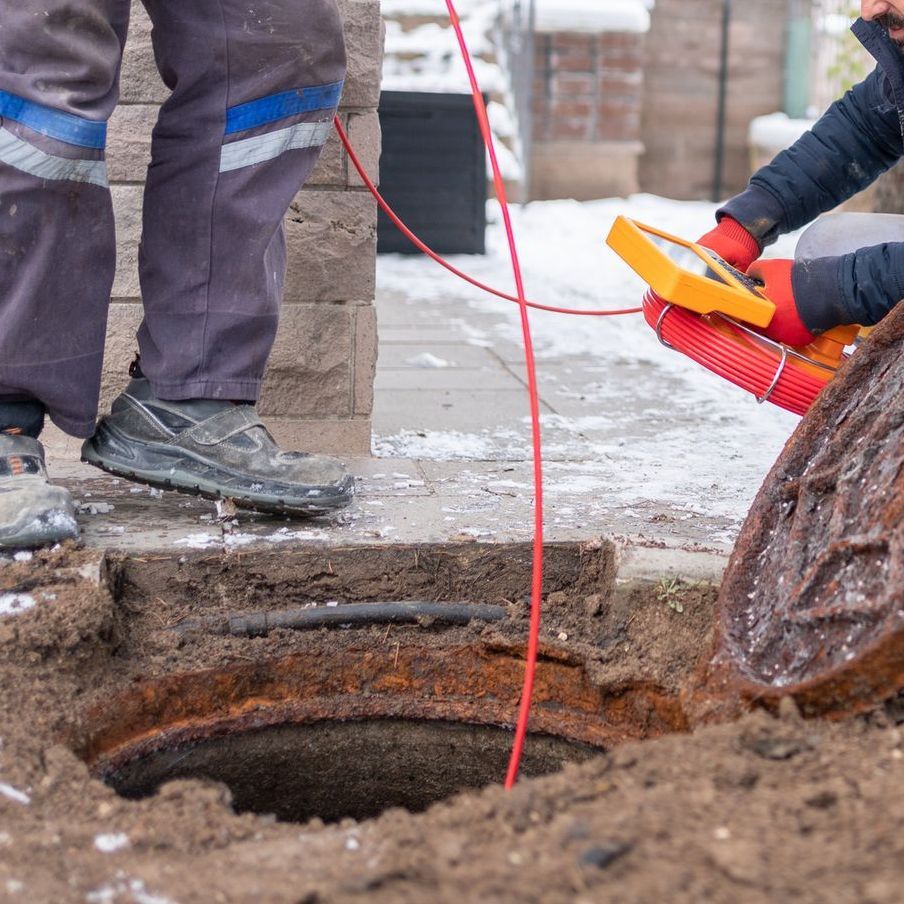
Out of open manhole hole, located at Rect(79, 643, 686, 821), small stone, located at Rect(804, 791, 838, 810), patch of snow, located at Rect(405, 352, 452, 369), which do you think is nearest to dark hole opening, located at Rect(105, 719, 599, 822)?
open manhole hole, located at Rect(79, 643, 686, 821)

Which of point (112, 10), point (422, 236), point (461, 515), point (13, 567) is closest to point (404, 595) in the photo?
point (461, 515)

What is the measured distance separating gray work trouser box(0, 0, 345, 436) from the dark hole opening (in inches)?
25.2

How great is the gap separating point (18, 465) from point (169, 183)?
1.87 ft

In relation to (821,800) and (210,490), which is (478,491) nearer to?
(210,490)

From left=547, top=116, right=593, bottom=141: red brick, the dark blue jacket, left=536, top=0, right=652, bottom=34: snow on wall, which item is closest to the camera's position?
the dark blue jacket

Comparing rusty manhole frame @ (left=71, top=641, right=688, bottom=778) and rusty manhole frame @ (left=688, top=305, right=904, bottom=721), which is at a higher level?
rusty manhole frame @ (left=688, top=305, right=904, bottom=721)

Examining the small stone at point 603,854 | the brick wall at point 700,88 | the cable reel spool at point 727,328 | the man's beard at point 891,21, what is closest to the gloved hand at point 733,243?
the cable reel spool at point 727,328

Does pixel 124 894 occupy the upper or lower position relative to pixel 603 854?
lower

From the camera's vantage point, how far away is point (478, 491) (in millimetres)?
2326

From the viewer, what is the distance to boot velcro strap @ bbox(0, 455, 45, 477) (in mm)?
1872

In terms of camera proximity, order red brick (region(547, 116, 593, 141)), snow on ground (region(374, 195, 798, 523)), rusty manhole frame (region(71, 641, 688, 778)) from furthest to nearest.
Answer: red brick (region(547, 116, 593, 141)) < snow on ground (region(374, 195, 798, 523)) < rusty manhole frame (region(71, 641, 688, 778))

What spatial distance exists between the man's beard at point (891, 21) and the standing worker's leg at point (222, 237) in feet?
3.11

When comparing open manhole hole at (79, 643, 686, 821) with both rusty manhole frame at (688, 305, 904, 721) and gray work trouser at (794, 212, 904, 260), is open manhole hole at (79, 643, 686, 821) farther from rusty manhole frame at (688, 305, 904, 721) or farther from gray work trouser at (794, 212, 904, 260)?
gray work trouser at (794, 212, 904, 260)

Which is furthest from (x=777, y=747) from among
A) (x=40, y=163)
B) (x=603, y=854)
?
(x=40, y=163)
